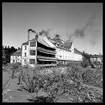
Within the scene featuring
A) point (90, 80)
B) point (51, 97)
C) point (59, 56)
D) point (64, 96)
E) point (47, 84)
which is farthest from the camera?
point (59, 56)

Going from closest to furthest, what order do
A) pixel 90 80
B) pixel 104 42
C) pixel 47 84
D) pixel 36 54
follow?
1. pixel 104 42
2. pixel 47 84
3. pixel 90 80
4. pixel 36 54

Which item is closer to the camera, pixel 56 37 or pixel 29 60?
pixel 29 60

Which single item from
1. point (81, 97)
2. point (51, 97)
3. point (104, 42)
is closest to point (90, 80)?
point (81, 97)

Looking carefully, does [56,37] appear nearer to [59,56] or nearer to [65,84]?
[59,56]

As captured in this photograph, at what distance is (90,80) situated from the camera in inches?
406

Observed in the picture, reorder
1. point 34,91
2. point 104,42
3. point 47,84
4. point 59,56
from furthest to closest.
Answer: point 59,56, point 47,84, point 34,91, point 104,42

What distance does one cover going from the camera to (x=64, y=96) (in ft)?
20.7

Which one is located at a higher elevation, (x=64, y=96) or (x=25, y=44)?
(x=25, y=44)

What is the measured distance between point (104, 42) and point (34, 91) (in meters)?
5.64

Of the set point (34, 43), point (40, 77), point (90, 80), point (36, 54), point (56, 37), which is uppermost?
point (56, 37)

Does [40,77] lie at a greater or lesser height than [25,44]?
lesser

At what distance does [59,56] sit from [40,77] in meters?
28.7

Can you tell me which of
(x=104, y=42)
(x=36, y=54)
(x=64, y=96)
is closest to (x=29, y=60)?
(x=36, y=54)

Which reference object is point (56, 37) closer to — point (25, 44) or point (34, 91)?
point (25, 44)
